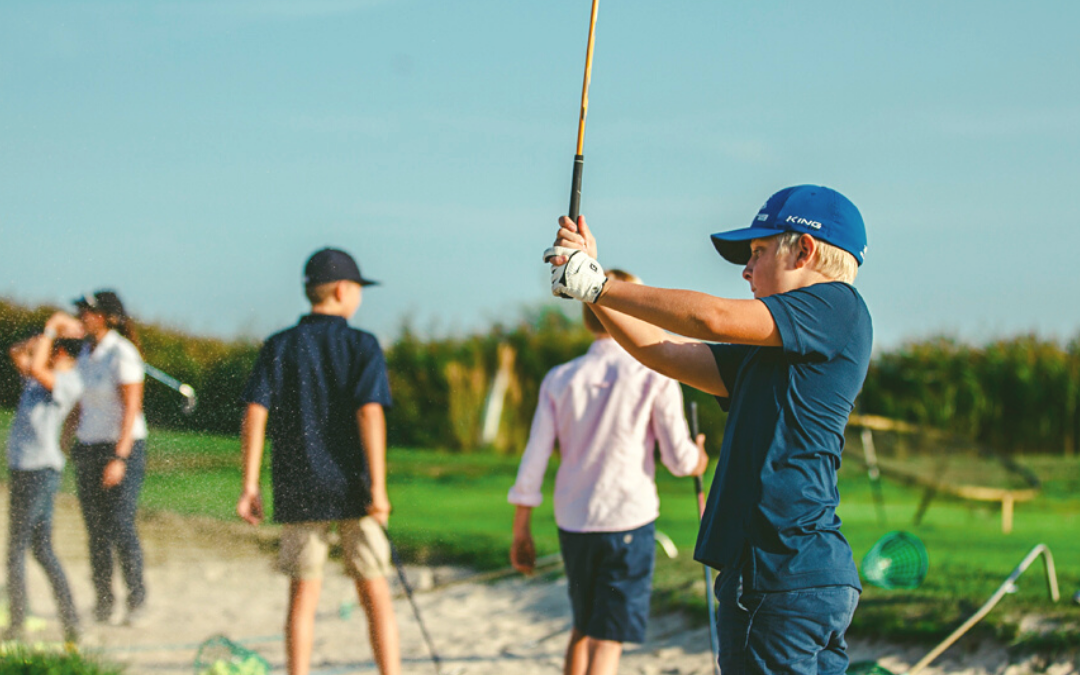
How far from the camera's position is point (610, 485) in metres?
3.91

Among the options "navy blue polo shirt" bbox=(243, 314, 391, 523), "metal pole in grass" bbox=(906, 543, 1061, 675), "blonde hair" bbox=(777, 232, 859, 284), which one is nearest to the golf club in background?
"navy blue polo shirt" bbox=(243, 314, 391, 523)

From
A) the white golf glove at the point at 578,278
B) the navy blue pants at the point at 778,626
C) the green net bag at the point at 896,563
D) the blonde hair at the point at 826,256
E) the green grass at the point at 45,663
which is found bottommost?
the green grass at the point at 45,663

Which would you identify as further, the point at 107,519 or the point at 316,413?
the point at 107,519

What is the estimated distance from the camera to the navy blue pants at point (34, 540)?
4.12 metres

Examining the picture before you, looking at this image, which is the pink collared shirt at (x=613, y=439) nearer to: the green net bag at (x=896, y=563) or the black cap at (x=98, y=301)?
the green net bag at (x=896, y=563)

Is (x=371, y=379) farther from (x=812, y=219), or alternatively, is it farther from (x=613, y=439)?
(x=812, y=219)

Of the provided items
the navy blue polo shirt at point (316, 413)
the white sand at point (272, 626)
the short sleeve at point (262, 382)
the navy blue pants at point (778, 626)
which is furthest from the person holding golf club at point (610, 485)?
the navy blue pants at point (778, 626)

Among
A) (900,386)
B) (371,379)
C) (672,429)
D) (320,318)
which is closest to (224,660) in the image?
(371,379)

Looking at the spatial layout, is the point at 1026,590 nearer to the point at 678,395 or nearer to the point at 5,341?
the point at 678,395

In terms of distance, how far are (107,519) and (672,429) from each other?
7.19ft

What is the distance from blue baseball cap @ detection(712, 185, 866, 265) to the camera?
8.45 ft

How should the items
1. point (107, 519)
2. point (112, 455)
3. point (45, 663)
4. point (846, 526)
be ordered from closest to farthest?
point (45, 663) < point (112, 455) < point (107, 519) < point (846, 526)

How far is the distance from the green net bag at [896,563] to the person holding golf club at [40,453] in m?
3.22

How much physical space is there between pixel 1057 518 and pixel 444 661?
18.5ft
